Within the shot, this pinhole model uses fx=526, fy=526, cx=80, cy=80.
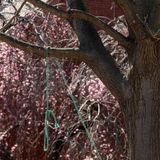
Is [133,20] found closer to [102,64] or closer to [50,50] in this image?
[102,64]

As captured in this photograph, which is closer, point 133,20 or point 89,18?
point 133,20

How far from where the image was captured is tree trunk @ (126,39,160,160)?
366 centimetres

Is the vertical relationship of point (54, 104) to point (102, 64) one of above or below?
below

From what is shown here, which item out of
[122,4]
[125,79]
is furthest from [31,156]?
[122,4]

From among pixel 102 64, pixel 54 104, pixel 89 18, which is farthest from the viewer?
pixel 54 104

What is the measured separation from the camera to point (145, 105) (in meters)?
3.70

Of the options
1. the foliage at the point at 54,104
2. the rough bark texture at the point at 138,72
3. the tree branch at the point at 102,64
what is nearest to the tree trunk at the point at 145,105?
the rough bark texture at the point at 138,72

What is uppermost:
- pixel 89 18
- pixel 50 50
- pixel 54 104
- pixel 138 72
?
pixel 89 18

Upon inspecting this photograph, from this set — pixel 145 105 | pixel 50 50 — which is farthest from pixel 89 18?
pixel 145 105

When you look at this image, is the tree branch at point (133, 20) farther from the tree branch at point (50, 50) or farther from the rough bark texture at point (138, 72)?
the tree branch at point (50, 50)

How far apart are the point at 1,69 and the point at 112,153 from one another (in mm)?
2304

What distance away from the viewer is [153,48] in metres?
3.56

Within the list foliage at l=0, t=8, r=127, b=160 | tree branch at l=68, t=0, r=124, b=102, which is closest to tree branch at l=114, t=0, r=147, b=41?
tree branch at l=68, t=0, r=124, b=102

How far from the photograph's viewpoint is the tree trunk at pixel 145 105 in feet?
12.0
